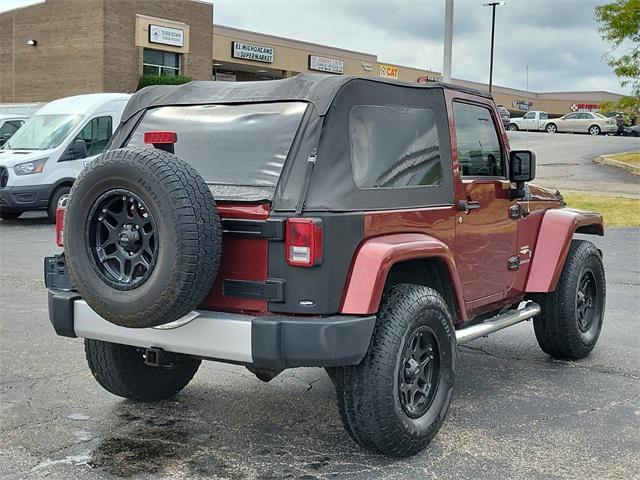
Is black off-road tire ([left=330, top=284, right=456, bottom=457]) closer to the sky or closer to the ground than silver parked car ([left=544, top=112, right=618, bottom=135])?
closer to the ground

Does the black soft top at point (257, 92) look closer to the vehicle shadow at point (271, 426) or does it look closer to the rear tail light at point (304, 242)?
the rear tail light at point (304, 242)

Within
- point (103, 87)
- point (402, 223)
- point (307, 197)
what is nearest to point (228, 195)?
point (307, 197)

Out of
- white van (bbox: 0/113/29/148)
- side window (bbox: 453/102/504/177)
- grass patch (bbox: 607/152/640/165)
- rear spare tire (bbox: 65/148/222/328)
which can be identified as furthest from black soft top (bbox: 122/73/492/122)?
grass patch (bbox: 607/152/640/165)

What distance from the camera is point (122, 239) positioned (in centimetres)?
420

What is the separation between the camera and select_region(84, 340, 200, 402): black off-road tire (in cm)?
512

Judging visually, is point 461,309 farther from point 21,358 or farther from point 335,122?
point 21,358

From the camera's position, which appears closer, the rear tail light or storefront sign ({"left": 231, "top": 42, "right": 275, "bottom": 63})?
the rear tail light

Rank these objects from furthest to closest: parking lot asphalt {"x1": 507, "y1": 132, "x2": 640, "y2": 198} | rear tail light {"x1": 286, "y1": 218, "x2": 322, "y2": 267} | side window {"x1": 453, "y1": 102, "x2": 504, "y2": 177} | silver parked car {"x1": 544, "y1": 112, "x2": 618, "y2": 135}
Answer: silver parked car {"x1": 544, "y1": 112, "x2": 618, "y2": 135}
parking lot asphalt {"x1": 507, "y1": 132, "x2": 640, "y2": 198}
side window {"x1": 453, "y1": 102, "x2": 504, "y2": 177}
rear tail light {"x1": 286, "y1": 218, "x2": 322, "y2": 267}

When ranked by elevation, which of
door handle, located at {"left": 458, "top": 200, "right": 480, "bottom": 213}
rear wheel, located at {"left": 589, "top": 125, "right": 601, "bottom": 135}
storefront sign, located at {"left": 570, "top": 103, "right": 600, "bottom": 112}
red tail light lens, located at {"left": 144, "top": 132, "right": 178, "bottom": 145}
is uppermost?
storefront sign, located at {"left": 570, "top": 103, "right": 600, "bottom": 112}

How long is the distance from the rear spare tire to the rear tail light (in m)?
0.34

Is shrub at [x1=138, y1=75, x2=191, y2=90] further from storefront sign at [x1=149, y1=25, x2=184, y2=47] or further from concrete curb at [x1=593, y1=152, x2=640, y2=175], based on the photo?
concrete curb at [x1=593, y1=152, x2=640, y2=175]

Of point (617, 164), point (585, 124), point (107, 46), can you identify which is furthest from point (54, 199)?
point (585, 124)

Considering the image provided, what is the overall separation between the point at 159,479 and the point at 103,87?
38.1m

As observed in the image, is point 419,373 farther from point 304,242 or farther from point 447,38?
point 447,38
